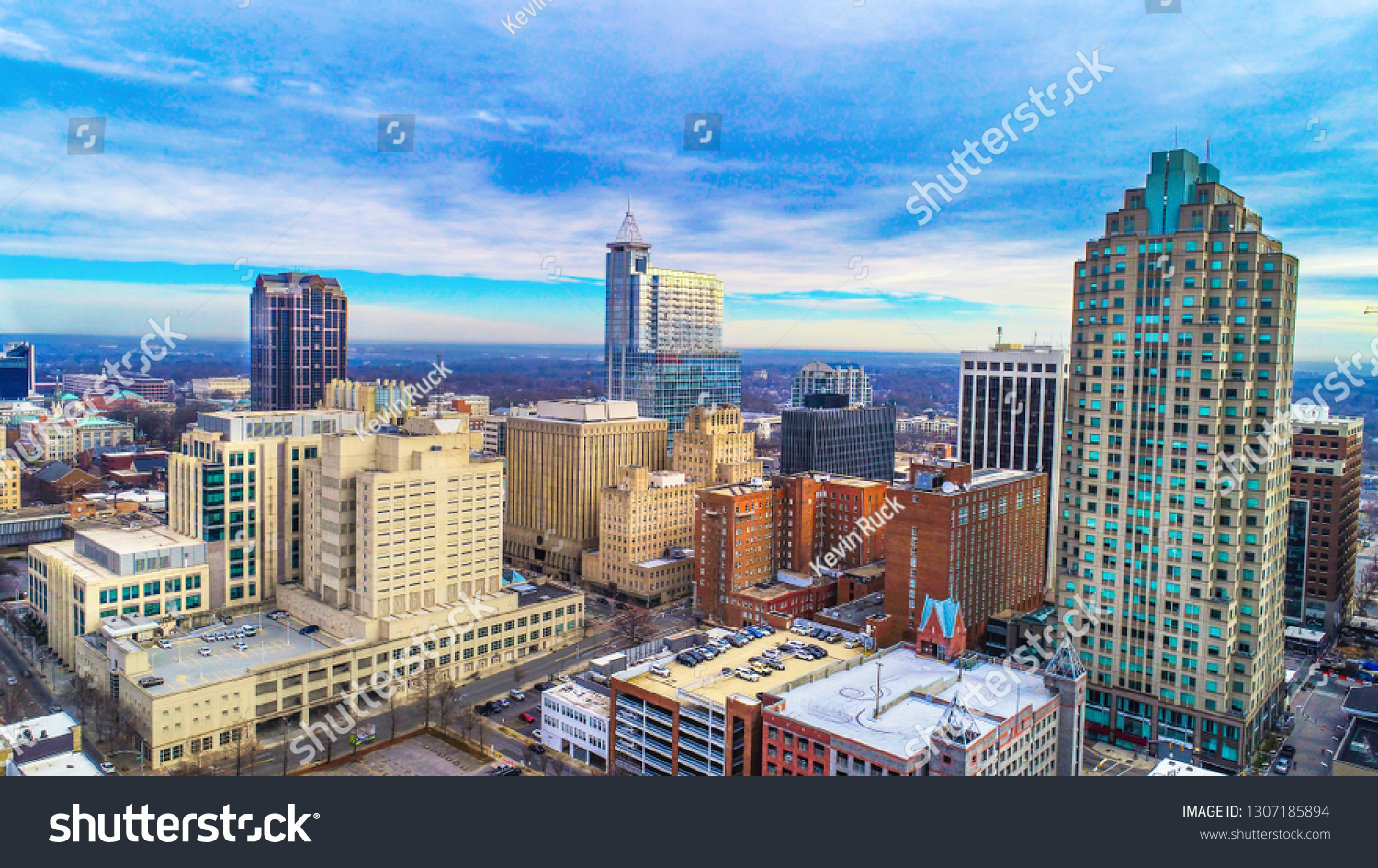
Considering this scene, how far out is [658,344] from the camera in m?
96.0

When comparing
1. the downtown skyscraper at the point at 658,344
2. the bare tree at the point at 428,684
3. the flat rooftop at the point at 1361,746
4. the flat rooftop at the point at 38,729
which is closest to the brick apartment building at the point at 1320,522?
the flat rooftop at the point at 1361,746

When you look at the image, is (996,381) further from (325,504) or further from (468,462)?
(325,504)

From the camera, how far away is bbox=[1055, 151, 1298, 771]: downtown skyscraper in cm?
3569

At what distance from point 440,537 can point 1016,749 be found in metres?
28.4

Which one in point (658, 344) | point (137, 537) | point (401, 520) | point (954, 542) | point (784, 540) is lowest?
point (784, 540)

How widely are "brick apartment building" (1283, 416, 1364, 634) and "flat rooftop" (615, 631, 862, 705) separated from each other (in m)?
32.9

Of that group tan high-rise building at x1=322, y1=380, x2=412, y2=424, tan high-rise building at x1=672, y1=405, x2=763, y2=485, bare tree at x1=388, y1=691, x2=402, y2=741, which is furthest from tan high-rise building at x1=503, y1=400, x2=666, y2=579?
bare tree at x1=388, y1=691, x2=402, y2=741

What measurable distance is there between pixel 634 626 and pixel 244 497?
2262 cm

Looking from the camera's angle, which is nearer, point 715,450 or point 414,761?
point 414,761

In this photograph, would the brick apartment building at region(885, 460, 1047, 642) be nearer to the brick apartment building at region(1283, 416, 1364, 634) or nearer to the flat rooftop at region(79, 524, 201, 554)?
the brick apartment building at region(1283, 416, 1364, 634)

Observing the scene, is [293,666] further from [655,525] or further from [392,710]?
[655,525]


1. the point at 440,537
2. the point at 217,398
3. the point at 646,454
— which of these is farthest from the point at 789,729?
the point at 217,398

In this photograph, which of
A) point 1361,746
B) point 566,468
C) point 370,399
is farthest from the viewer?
point 566,468

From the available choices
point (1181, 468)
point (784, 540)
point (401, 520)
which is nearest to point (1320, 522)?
point (1181, 468)
